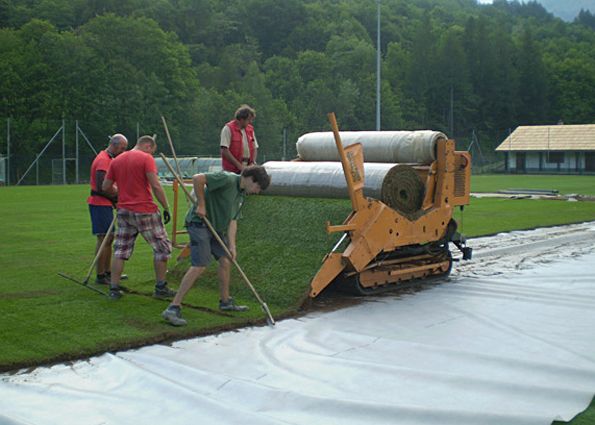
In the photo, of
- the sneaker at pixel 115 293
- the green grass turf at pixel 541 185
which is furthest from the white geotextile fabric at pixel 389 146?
the green grass turf at pixel 541 185

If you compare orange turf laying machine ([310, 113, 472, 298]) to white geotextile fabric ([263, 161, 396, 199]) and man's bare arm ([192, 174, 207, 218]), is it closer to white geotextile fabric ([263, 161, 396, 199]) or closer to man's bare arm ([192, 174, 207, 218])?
white geotextile fabric ([263, 161, 396, 199])

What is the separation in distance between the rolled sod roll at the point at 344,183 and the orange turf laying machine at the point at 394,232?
0.44 feet

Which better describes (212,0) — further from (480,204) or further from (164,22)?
(480,204)

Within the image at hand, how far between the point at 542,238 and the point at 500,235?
87cm

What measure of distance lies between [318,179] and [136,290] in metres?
2.68

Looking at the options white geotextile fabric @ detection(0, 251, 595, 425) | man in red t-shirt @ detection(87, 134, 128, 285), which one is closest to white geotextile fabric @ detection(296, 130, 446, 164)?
white geotextile fabric @ detection(0, 251, 595, 425)

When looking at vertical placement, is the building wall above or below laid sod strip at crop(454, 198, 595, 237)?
above

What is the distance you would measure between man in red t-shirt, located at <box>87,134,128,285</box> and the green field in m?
0.40

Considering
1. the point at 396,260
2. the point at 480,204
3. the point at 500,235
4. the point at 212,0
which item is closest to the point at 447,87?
the point at 212,0

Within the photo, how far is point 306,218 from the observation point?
9.49 m

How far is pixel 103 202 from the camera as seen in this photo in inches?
363

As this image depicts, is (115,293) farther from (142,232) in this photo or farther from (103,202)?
(103,202)

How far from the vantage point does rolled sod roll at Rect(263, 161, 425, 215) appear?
9.41m

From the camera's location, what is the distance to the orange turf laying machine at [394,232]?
852 cm
